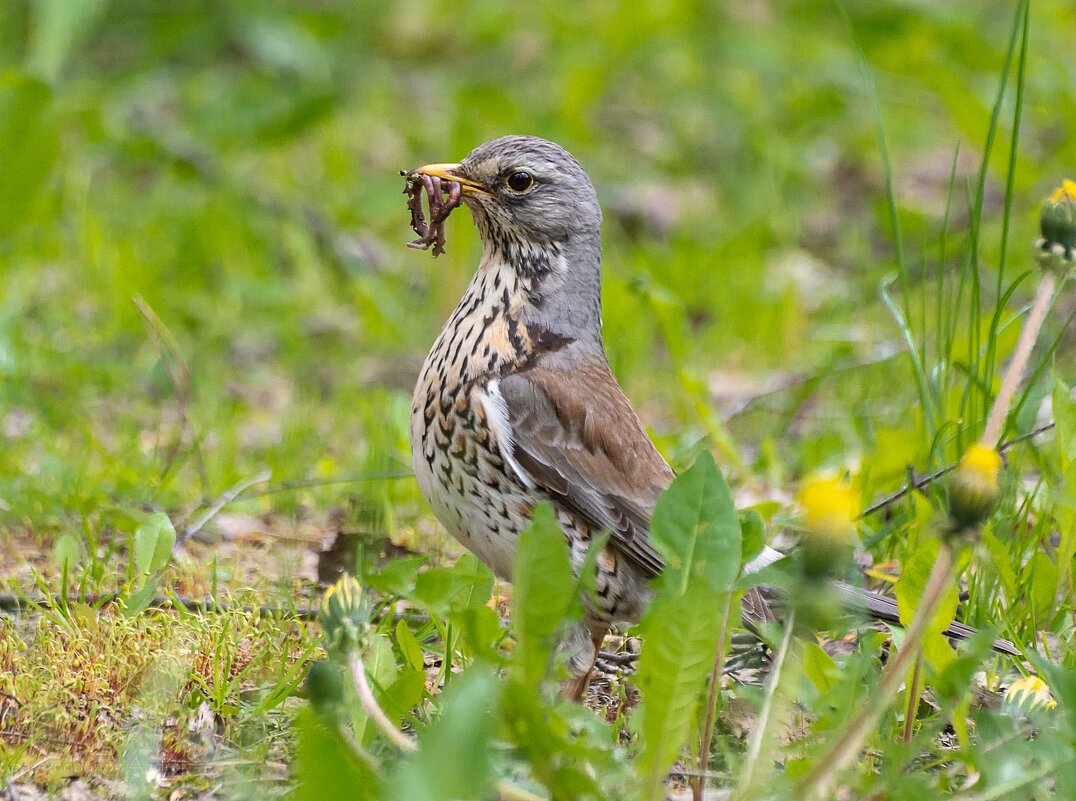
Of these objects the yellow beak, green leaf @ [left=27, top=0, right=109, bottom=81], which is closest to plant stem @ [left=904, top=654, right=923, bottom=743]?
the yellow beak

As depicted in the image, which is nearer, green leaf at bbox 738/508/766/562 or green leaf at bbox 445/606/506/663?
green leaf at bbox 445/606/506/663

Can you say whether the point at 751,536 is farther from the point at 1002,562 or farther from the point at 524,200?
the point at 524,200

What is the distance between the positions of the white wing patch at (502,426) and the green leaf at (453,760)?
1564mm

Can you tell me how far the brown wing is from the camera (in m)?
4.00

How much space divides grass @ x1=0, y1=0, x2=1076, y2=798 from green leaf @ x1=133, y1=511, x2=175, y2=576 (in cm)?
6

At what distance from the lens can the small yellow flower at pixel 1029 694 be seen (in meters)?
3.17

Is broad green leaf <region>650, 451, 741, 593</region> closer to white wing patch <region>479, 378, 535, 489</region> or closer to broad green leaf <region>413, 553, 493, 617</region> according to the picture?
broad green leaf <region>413, 553, 493, 617</region>

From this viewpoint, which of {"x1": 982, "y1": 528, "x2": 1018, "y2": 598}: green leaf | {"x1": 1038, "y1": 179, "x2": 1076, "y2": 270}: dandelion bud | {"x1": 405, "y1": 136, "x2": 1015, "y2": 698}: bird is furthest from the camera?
{"x1": 405, "y1": 136, "x2": 1015, "y2": 698}: bird

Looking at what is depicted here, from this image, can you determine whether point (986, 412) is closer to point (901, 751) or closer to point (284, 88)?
point (901, 751)

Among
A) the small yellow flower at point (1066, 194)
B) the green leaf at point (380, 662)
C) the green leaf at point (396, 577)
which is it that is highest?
the small yellow flower at point (1066, 194)

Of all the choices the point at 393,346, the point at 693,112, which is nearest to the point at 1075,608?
the point at 393,346

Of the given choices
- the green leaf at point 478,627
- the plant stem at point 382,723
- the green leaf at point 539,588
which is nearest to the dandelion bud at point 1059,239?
the green leaf at point 539,588

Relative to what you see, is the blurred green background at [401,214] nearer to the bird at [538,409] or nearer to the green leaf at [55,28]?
the green leaf at [55,28]

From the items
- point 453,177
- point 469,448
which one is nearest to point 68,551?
point 469,448
